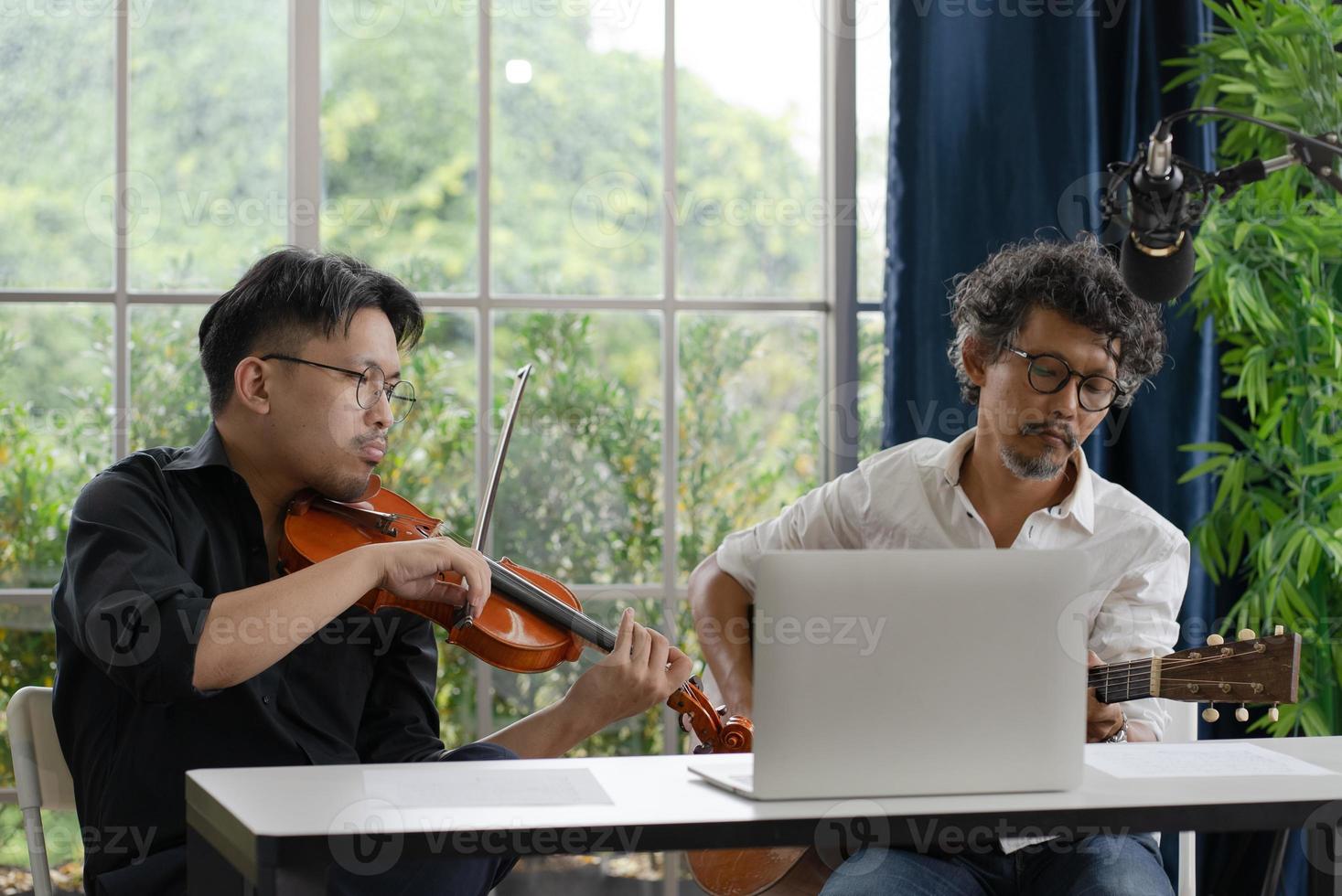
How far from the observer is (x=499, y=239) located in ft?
8.94

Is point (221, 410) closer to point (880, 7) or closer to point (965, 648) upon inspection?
point (965, 648)

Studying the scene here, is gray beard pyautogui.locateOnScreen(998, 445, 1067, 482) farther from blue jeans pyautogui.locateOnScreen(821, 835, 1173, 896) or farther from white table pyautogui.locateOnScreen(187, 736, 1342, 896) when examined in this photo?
white table pyautogui.locateOnScreen(187, 736, 1342, 896)

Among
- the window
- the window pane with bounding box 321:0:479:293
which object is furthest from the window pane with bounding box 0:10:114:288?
the window pane with bounding box 321:0:479:293

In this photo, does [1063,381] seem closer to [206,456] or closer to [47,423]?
[206,456]

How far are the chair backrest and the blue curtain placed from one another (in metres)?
1.59

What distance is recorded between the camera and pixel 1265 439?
2.47m

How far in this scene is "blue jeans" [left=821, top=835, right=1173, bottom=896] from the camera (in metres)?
1.51

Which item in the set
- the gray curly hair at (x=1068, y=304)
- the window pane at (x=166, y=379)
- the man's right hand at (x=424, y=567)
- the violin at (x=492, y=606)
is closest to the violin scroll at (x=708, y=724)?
the violin at (x=492, y=606)

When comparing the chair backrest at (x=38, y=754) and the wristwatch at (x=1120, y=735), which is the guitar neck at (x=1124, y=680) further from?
the chair backrest at (x=38, y=754)

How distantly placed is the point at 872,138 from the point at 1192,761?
68.5 inches

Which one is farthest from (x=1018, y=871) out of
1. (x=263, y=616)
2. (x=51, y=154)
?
(x=51, y=154)

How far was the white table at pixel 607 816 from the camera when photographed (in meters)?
1.04

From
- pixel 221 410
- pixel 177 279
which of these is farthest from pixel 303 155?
pixel 221 410

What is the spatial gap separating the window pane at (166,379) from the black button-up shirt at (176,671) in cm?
102
